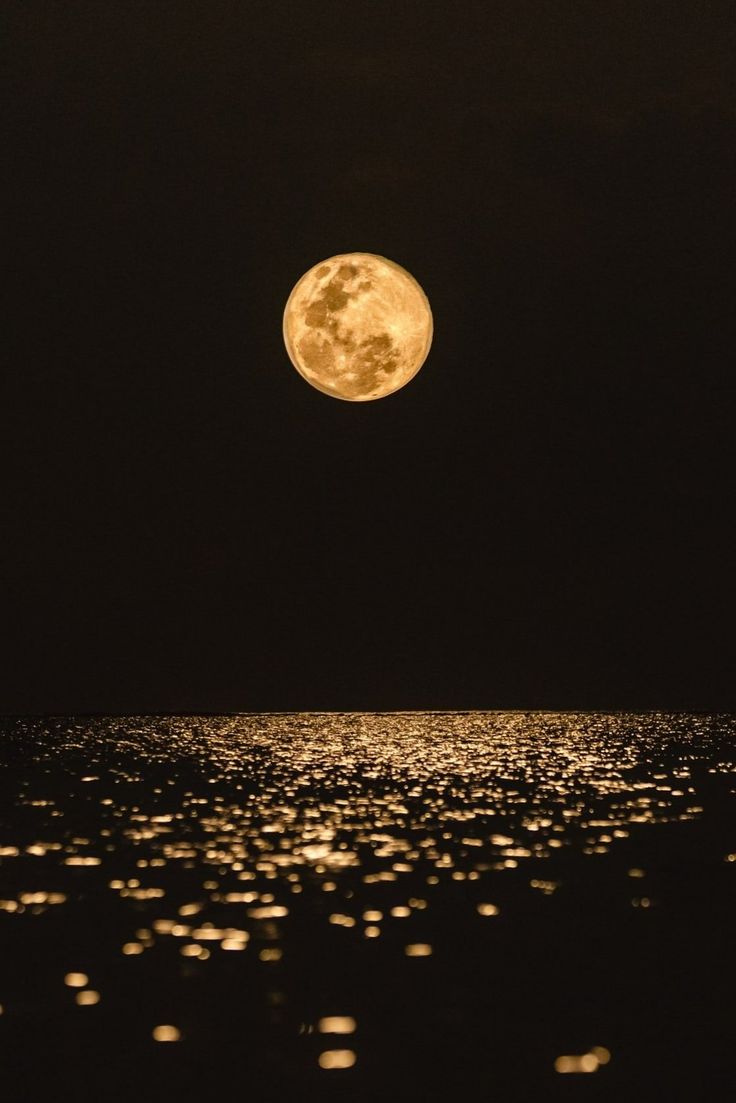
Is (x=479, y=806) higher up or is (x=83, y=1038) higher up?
(x=83, y=1038)

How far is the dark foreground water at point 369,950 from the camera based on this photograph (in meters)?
9.38

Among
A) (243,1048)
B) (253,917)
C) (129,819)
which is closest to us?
(243,1048)

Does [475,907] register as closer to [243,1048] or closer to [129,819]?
[243,1048]

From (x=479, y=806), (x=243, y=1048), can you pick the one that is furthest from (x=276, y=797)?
(x=243, y=1048)

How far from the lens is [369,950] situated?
1336 cm

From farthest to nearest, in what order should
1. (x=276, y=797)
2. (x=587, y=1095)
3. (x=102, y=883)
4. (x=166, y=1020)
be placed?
(x=276, y=797), (x=102, y=883), (x=166, y=1020), (x=587, y=1095)

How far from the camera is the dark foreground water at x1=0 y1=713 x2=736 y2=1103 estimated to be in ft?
30.8

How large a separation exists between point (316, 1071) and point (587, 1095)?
200 cm

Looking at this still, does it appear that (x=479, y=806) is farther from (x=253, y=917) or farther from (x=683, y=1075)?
(x=683, y=1075)

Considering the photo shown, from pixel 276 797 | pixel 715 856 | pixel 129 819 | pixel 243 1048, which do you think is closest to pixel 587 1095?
pixel 243 1048

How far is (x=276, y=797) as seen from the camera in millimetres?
32094

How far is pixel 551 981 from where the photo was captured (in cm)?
1225

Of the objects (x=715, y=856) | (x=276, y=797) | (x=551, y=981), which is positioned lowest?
(x=276, y=797)

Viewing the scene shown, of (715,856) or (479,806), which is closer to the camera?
(715,856)
